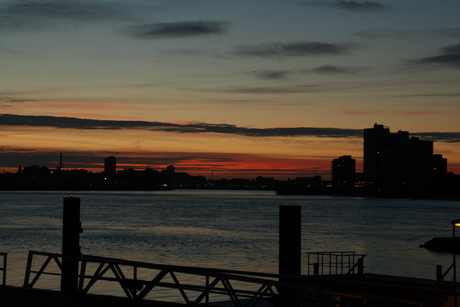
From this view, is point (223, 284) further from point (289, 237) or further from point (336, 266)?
point (336, 266)

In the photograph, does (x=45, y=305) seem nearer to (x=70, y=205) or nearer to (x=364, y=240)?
(x=70, y=205)

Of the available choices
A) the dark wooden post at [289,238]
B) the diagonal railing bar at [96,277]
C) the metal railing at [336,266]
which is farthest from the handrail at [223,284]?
the metal railing at [336,266]

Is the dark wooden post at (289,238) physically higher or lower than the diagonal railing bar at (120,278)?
higher

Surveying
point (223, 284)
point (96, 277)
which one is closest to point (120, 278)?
point (96, 277)

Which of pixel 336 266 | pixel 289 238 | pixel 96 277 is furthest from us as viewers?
pixel 336 266

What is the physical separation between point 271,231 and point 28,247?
42681 mm

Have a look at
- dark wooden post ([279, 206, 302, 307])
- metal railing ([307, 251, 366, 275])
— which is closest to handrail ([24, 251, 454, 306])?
dark wooden post ([279, 206, 302, 307])

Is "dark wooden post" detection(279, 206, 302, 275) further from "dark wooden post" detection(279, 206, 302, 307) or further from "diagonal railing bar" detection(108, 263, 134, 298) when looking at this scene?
"diagonal railing bar" detection(108, 263, 134, 298)

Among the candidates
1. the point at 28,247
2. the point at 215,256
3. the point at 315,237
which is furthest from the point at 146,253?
the point at 315,237

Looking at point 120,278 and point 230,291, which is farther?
point 120,278

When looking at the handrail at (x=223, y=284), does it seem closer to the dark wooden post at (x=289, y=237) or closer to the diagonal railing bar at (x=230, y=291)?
the diagonal railing bar at (x=230, y=291)

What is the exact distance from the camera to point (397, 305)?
2452 centimetres

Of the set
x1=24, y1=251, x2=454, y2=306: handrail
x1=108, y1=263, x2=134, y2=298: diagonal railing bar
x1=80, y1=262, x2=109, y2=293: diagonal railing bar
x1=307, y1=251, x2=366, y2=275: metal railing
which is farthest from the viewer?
x1=307, y1=251, x2=366, y2=275: metal railing

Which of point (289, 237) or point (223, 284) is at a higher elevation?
point (289, 237)
